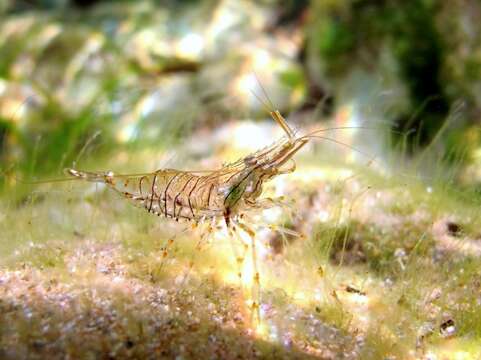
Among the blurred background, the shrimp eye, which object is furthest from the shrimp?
the blurred background

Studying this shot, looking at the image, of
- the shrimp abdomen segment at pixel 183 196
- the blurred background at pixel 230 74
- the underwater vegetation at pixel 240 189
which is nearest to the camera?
the underwater vegetation at pixel 240 189

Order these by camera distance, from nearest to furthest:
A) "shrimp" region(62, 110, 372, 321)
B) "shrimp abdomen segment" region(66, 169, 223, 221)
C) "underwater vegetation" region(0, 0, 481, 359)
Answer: "underwater vegetation" region(0, 0, 481, 359), "shrimp" region(62, 110, 372, 321), "shrimp abdomen segment" region(66, 169, 223, 221)

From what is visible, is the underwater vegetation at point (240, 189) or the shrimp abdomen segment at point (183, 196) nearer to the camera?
the underwater vegetation at point (240, 189)

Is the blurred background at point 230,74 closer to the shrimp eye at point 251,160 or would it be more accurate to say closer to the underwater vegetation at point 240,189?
the underwater vegetation at point 240,189

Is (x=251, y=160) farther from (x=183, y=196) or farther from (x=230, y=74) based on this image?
(x=230, y=74)

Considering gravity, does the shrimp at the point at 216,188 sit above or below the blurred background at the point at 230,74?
below

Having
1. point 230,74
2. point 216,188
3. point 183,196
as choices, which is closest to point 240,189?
point 216,188

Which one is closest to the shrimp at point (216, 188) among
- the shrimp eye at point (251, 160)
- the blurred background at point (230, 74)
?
the shrimp eye at point (251, 160)

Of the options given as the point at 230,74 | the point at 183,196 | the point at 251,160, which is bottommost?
the point at 183,196

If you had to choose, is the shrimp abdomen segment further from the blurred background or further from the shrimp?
the blurred background
